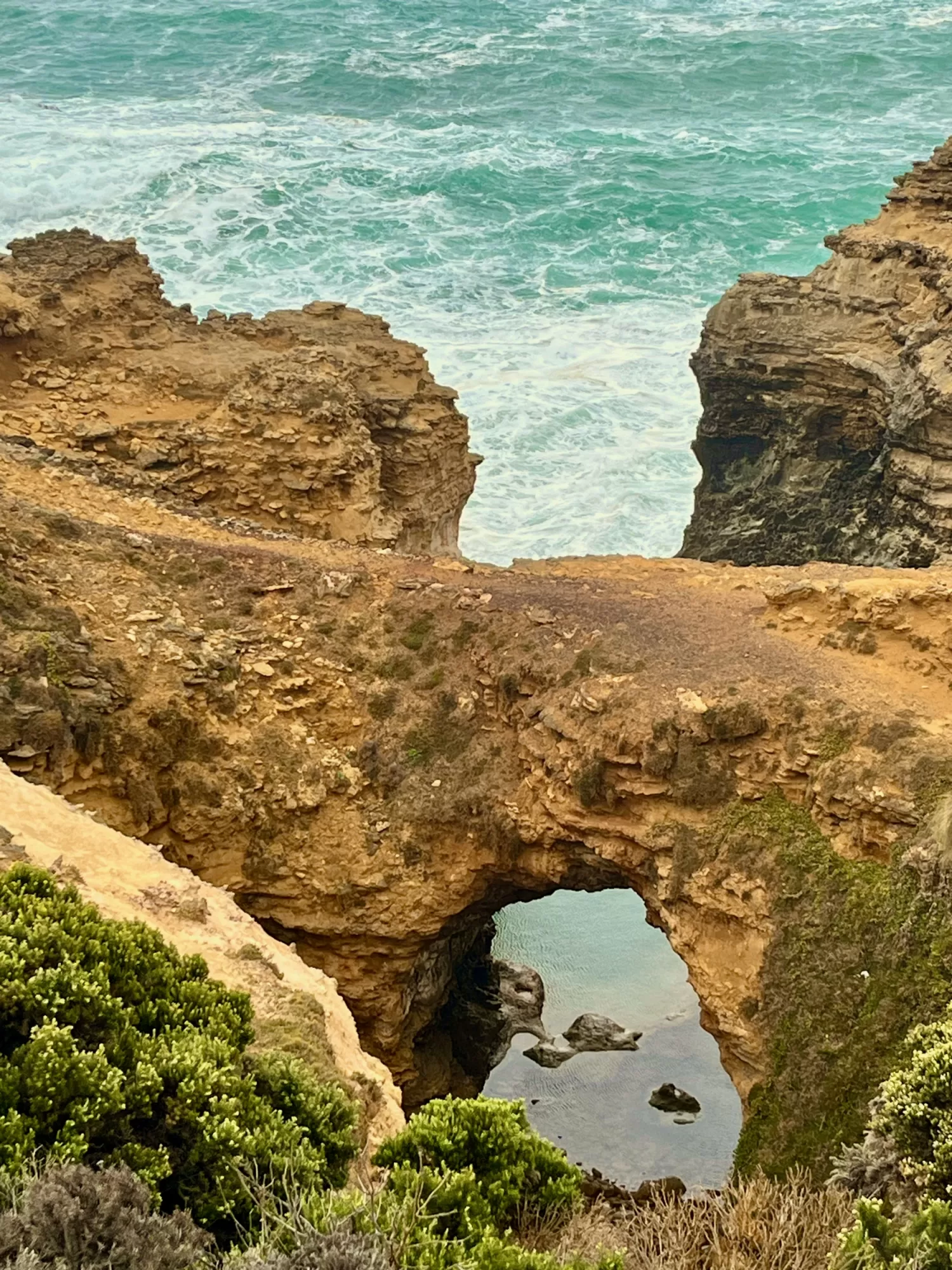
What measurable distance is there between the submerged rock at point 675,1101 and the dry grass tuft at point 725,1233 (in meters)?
9.45

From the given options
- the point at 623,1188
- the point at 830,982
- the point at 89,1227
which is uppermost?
the point at 89,1227

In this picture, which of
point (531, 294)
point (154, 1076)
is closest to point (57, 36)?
point (531, 294)

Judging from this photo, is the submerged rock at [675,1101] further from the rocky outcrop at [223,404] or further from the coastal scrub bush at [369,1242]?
the coastal scrub bush at [369,1242]

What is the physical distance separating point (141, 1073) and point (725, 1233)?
18.4 ft

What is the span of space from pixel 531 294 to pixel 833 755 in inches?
1694

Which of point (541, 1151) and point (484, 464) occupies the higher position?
point (541, 1151)

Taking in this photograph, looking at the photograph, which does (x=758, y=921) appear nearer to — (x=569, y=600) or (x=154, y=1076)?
(x=569, y=600)

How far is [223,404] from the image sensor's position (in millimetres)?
27891

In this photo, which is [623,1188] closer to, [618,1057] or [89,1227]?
[618,1057]

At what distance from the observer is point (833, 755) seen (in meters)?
18.3

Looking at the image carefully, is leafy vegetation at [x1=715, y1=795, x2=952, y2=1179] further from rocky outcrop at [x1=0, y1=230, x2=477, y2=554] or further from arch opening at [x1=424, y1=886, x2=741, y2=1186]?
rocky outcrop at [x1=0, y1=230, x2=477, y2=554]

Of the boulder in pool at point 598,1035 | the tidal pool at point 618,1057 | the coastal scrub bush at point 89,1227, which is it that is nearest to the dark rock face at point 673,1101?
the tidal pool at point 618,1057

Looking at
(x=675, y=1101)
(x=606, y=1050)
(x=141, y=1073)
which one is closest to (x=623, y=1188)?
(x=675, y=1101)

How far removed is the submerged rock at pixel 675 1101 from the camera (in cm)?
2308
